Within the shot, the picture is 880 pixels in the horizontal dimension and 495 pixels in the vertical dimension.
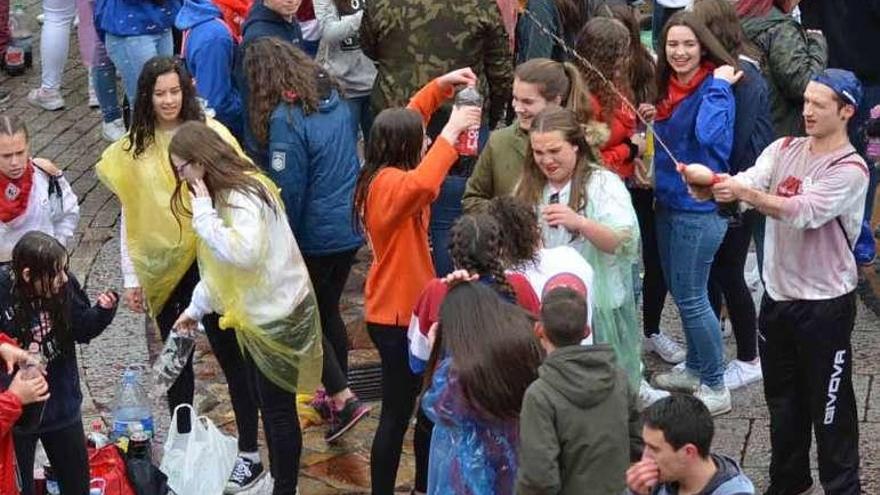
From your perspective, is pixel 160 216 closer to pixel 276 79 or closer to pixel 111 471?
pixel 276 79

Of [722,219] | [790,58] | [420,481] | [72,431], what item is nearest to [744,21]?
[790,58]

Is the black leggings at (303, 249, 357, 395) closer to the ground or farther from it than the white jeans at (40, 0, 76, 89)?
farther from it

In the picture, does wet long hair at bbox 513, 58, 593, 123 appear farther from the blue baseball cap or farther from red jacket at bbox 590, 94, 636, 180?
the blue baseball cap

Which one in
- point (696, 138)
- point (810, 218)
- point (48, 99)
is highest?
point (810, 218)

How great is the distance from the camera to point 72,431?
6629mm

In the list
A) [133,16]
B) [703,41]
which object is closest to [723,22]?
[703,41]

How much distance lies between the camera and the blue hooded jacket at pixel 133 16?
10164 millimetres

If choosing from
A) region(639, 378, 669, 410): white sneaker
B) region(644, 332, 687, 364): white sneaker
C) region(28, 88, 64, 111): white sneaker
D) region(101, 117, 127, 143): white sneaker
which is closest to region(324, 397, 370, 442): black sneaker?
region(639, 378, 669, 410): white sneaker

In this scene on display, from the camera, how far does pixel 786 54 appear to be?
804cm

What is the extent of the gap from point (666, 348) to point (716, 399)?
2.21 ft

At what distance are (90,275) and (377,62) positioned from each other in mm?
2244

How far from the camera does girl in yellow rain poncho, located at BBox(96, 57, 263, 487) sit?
7293 mm

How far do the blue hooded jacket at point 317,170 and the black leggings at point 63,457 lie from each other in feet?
4.62

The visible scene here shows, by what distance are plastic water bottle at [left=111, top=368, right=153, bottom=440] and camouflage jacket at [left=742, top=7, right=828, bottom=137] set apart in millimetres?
3272
